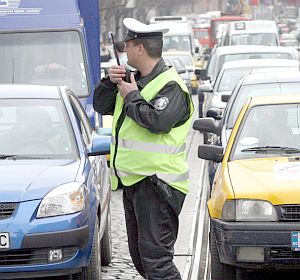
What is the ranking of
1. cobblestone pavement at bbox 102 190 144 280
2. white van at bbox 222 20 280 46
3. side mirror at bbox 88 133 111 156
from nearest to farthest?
side mirror at bbox 88 133 111 156 → cobblestone pavement at bbox 102 190 144 280 → white van at bbox 222 20 280 46

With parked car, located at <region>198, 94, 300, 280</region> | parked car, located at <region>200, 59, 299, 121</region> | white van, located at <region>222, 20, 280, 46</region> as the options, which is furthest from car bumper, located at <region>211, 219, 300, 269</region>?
white van, located at <region>222, 20, 280, 46</region>

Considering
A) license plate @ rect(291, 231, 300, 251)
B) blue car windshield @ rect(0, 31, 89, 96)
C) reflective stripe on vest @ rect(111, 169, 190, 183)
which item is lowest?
blue car windshield @ rect(0, 31, 89, 96)

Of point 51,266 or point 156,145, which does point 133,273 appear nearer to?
point 51,266

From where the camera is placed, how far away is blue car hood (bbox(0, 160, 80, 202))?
7.45 m

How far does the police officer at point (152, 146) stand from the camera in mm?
6434

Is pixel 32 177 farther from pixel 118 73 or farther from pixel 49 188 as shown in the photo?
pixel 118 73

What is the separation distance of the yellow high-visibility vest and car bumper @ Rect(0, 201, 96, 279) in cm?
95

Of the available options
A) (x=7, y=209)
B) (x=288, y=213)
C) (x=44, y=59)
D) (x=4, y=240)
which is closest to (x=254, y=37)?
(x=44, y=59)

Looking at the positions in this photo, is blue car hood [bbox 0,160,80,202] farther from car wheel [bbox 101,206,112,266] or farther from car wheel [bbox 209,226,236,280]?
car wheel [bbox 101,206,112,266]

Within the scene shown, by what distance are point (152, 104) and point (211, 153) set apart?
2431 millimetres

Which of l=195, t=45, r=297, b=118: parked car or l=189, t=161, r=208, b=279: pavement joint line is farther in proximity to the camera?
l=195, t=45, r=297, b=118: parked car

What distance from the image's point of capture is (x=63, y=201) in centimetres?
748

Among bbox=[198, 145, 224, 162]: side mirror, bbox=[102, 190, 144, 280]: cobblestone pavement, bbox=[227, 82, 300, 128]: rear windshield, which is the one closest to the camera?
bbox=[198, 145, 224, 162]: side mirror

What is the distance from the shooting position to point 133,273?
9.12m
